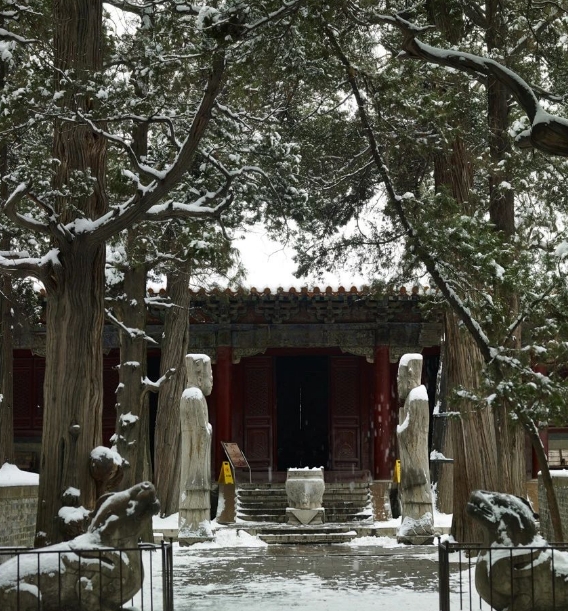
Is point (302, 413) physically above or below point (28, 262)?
below

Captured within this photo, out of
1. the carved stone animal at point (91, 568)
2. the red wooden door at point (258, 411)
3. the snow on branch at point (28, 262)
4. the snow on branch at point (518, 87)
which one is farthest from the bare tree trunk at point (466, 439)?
the red wooden door at point (258, 411)

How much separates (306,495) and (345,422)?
7.89 metres

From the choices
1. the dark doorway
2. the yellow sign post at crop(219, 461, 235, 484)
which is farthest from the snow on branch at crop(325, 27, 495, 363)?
the dark doorway

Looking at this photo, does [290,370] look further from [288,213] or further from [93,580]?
[93,580]

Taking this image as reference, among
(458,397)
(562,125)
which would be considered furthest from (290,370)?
(562,125)

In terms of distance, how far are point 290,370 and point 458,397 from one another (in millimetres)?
16994

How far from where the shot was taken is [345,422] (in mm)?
25484

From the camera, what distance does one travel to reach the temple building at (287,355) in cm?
2370

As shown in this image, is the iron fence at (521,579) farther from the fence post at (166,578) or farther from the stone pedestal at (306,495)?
the stone pedestal at (306,495)

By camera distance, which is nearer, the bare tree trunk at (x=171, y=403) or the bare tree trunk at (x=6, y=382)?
the bare tree trunk at (x=6, y=382)

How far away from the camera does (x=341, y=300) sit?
23703 mm

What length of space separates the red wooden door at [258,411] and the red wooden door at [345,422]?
1.42 meters

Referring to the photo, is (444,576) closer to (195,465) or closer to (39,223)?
(39,223)

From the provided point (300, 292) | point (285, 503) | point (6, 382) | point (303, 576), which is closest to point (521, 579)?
point (303, 576)
